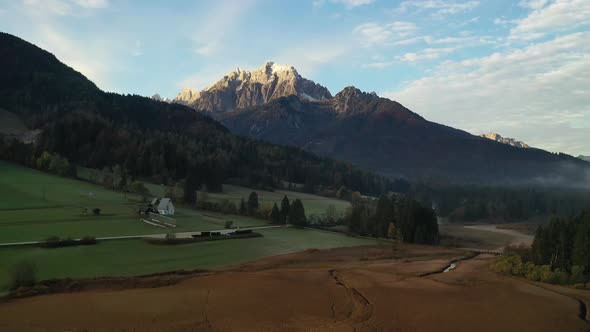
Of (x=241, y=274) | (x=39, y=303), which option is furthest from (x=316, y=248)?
(x=39, y=303)

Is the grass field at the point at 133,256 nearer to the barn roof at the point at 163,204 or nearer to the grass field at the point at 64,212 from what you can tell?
the grass field at the point at 64,212

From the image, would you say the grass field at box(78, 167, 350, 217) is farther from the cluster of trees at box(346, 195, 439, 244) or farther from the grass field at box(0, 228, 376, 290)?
the grass field at box(0, 228, 376, 290)

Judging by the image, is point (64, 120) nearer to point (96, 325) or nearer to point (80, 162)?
point (80, 162)

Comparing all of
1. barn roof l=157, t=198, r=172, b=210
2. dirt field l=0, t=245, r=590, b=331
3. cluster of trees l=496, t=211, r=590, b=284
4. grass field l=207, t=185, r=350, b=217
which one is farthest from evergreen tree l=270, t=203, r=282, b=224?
cluster of trees l=496, t=211, r=590, b=284

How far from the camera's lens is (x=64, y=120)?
197m

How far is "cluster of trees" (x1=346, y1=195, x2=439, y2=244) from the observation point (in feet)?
346

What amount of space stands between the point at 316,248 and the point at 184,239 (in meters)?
25.2

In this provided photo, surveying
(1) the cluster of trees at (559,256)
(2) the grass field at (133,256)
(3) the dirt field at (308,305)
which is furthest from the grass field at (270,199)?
(3) the dirt field at (308,305)

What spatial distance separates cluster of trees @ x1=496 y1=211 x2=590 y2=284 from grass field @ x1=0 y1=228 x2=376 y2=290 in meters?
36.1

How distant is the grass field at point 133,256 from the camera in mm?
53031

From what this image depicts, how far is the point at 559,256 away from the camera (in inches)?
2746

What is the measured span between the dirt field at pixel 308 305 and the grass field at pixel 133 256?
252 inches

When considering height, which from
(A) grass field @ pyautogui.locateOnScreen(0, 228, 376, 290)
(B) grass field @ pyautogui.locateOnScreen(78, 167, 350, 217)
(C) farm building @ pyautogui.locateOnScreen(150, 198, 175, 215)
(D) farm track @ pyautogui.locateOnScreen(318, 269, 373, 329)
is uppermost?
(B) grass field @ pyautogui.locateOnScreen(78, 167, 350, 217)

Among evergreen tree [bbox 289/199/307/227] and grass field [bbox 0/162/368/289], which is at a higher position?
evergreen tree [bbox 289/199/307/227]
